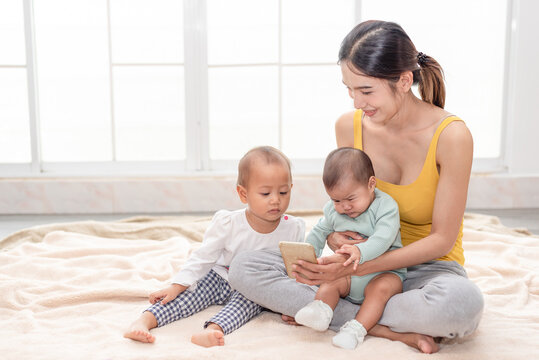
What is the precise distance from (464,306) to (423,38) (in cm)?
260

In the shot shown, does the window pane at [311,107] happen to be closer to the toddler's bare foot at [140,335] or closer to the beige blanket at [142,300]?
the beige blanket at [142,300]

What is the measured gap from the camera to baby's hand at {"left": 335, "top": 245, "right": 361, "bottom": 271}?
56.4 inches

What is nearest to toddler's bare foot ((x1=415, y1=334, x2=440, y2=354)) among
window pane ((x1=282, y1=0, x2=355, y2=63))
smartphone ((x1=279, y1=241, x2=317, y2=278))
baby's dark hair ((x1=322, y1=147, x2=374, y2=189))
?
smartphone ((x1=279, y1=241, x2=317, y2=278))

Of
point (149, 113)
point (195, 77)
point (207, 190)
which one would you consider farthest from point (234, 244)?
point (149, 113)

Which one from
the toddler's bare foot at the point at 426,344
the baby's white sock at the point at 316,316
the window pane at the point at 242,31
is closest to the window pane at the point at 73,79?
the window pane at the point at 242,31

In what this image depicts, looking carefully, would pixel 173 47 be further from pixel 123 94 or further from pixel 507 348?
pixel 507 348

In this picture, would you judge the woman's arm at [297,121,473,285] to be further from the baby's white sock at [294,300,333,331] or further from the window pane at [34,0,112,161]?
the window pane at [34,0,112,161]

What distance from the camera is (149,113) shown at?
144 inches

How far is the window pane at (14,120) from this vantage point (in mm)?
3607

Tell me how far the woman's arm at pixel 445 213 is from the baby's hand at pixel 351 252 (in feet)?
0.15

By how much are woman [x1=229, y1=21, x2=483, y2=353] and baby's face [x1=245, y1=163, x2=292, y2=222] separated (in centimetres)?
14

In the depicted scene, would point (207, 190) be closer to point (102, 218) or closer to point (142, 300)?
point (102, 218)

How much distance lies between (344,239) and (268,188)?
280 millimetres

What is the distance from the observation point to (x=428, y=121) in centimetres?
163
